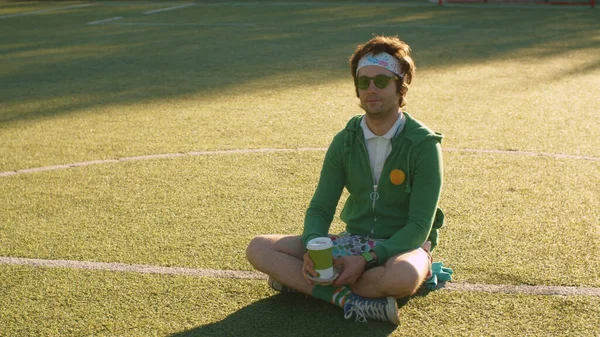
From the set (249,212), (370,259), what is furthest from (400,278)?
(249,212)

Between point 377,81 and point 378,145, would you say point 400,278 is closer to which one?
point 378,145

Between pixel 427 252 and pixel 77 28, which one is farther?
pixel 77 28

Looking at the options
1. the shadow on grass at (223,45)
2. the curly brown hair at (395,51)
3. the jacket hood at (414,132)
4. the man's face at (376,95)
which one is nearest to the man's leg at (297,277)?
the jacket hood at (414,132)

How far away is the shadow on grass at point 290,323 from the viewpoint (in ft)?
10.4

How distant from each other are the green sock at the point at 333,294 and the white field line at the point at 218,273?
1.45 ft

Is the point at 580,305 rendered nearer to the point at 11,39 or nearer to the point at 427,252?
the point at 427,252

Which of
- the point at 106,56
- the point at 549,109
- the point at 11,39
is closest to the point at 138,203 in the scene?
the point at 549,109

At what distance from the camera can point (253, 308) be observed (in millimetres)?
3395

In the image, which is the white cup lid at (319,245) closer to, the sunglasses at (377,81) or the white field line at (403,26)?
the sunglasses at (377,81)

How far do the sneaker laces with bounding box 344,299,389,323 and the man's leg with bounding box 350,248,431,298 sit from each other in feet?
0.13

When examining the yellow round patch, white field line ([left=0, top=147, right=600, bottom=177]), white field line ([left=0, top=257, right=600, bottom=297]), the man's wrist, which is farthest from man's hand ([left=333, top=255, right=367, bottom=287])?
white field line ([left=0, top=147, right=600, bottom=177])

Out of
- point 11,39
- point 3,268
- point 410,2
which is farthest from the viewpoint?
point 410,2

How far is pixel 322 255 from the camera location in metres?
3.06

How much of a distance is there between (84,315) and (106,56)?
800cm
